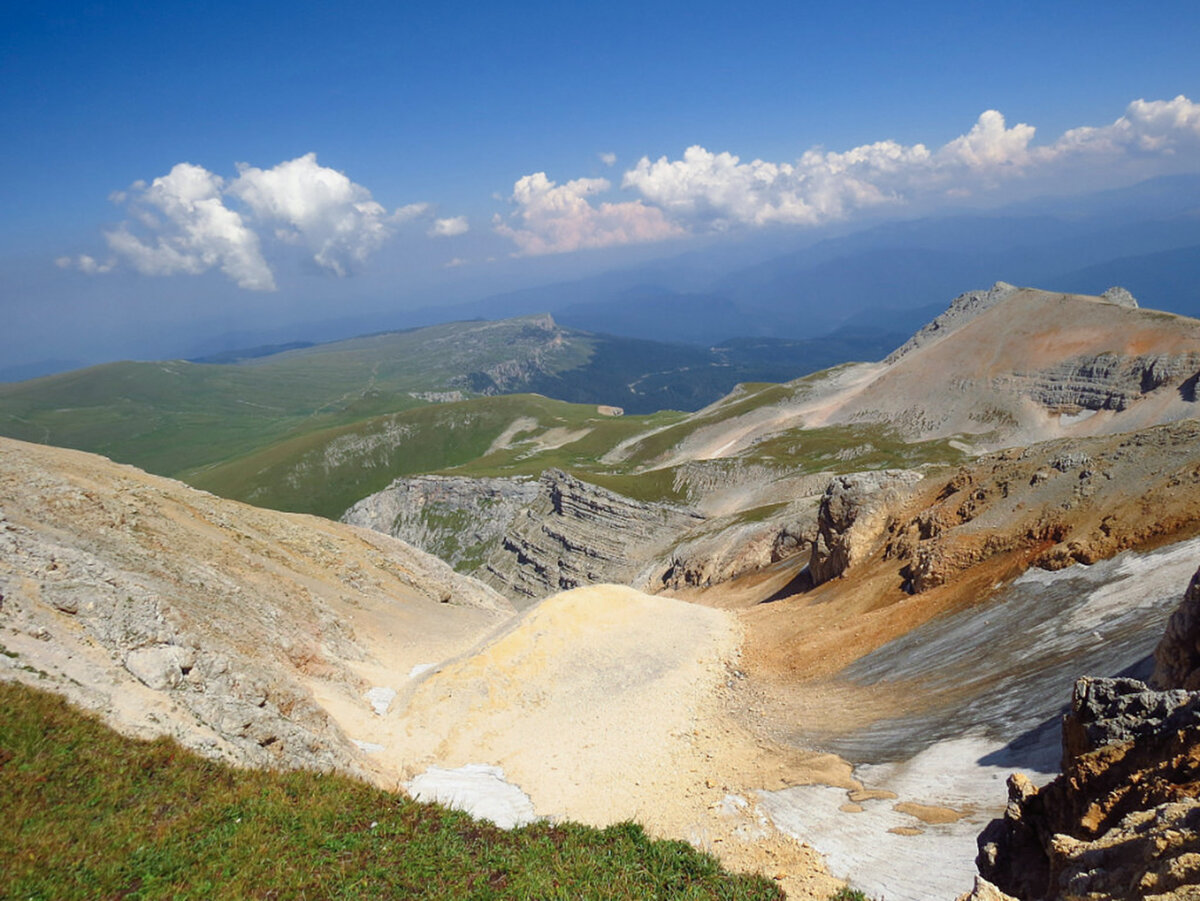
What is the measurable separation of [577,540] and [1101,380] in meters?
99.2

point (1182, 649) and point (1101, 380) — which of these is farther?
point (1101, 380)

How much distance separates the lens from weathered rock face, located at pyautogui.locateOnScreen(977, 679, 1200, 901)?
7332mm

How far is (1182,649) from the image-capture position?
1438 cm

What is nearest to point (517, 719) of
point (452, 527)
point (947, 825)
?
point (947, 825)

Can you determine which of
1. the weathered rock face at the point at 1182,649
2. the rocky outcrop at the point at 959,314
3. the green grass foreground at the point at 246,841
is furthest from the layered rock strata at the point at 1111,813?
the rocky outcrop at the point at 959,314

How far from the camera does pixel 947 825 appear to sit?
15.8 meters

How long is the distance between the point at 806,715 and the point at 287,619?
2591 centimetres

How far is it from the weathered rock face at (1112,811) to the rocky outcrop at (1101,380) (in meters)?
124

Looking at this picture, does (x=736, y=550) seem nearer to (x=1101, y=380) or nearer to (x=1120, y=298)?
(x=1101, y=380)

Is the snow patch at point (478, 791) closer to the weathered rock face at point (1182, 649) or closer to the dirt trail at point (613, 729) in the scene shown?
the dirt trail at point (613, 729)

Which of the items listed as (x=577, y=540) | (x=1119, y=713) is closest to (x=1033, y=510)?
(x=1119, y=713)

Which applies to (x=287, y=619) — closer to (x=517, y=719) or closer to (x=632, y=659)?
(x=517, y=719)

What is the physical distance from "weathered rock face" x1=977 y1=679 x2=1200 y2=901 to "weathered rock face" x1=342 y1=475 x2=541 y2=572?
12172 cm

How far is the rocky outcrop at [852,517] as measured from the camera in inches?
1615
